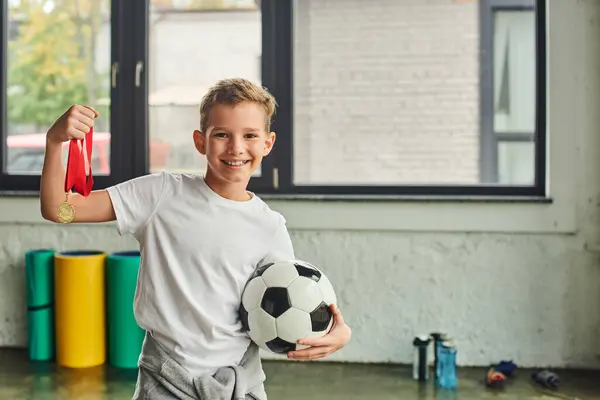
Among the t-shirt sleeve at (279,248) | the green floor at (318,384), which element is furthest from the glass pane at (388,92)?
the t-shirt sleeve at (279,248)

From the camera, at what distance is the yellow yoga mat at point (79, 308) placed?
3.51 m

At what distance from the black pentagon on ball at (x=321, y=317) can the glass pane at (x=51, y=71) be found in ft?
7.62

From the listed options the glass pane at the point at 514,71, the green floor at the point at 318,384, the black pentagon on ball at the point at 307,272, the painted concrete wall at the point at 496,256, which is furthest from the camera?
the glass pane at the point at 514,71

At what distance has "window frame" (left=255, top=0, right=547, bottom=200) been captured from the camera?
3535mm

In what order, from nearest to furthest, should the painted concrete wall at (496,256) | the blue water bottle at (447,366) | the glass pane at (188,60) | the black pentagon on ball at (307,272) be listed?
the black pentagon on ball at (307,272) → the blue water bottle at (447,366) → the painted concrete wall at (496,256) → the glass pane at (188,60)

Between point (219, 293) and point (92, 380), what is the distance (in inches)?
70.9

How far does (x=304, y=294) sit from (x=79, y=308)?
2.05 metres

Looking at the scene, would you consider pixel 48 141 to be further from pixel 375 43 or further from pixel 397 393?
pixel 375 43

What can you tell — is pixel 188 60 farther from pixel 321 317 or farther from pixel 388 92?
pixel 321 317

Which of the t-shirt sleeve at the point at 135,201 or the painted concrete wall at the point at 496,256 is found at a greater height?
the t-shirt sleeve at the point at 135,201

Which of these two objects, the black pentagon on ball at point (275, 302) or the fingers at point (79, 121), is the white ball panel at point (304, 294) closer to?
the black pentagon on ball at point (275, 302)

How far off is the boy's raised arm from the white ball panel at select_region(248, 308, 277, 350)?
39 cm

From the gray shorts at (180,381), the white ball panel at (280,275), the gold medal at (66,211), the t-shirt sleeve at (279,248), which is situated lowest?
the gray shorts at (180,381)

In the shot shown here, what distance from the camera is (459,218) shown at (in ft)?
11.5
